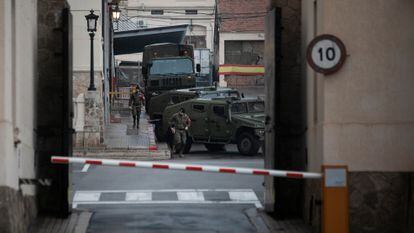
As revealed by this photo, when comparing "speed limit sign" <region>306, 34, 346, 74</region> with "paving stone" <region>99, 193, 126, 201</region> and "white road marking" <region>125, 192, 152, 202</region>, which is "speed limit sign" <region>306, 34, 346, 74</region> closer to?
"white road marking" <region>125, 192, 152, 202</region>

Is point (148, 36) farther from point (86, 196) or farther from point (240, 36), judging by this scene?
point (86, 196)

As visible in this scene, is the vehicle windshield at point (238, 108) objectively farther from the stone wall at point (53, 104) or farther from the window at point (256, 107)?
the stone wall at point (53, 104)

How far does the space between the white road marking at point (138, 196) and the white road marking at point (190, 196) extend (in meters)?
0.61

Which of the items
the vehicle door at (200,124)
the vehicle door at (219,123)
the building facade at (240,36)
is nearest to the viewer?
the vehicle door at (219,123)

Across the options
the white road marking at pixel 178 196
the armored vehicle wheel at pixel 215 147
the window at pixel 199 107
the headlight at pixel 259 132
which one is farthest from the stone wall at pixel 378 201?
the armored vehicle wheel at pixel 215 147

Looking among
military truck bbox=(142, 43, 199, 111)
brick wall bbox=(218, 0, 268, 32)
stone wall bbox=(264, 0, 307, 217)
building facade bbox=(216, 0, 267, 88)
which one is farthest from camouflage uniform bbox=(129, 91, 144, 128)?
brick wall bbox=(218, 0, 268, 32)

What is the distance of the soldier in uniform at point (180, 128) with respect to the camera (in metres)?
31.5

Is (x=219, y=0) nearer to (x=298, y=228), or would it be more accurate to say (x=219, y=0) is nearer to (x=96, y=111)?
(x=96, y=111)

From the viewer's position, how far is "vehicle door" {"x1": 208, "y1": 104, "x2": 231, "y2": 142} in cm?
3216

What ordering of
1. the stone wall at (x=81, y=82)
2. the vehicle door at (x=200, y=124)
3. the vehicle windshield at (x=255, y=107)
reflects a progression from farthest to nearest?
1. the stone wall at (x=81, y=82)
2. the vehicle windshield at (x=255, y=107)
3. the vehicle door at (x=200, y=124)

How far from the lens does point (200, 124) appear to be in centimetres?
3259

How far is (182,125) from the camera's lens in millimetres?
31984

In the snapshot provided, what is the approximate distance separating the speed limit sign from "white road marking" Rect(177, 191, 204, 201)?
6.37 m

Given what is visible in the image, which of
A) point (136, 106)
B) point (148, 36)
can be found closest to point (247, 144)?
point (136, 106)
